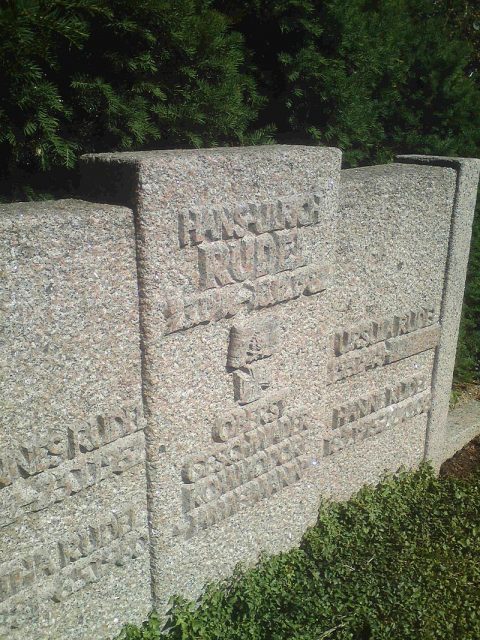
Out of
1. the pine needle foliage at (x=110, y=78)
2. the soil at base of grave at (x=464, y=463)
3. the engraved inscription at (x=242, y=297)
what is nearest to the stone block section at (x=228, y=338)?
the engraved inscription at (x=242, y=297)

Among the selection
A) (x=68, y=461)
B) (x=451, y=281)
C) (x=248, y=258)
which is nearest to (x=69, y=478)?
(x=68, y=461)

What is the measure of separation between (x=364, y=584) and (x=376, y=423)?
0.81m

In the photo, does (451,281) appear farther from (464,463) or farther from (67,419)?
(67,419)

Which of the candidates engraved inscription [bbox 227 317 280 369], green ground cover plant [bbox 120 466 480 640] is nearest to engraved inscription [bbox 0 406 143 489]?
engraved inscription [bbox 227 317 280 369]

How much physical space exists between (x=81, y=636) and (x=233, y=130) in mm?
2314

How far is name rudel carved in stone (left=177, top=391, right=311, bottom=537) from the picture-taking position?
2434 mm

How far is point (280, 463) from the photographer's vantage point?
276 centimetres

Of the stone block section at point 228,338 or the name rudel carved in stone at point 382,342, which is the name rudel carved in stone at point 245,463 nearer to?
the stone block section at point 228,338

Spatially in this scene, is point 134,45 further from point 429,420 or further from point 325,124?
point 429,420

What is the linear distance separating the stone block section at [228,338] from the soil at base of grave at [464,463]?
54.3 inches

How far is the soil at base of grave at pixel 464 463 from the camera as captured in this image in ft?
12.7

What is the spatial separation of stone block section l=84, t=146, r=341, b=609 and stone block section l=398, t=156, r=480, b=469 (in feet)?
3.20

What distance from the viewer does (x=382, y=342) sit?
317cm

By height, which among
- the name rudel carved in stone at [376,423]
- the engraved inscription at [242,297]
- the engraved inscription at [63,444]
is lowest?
the name rudel carved in stone at [376,423]
